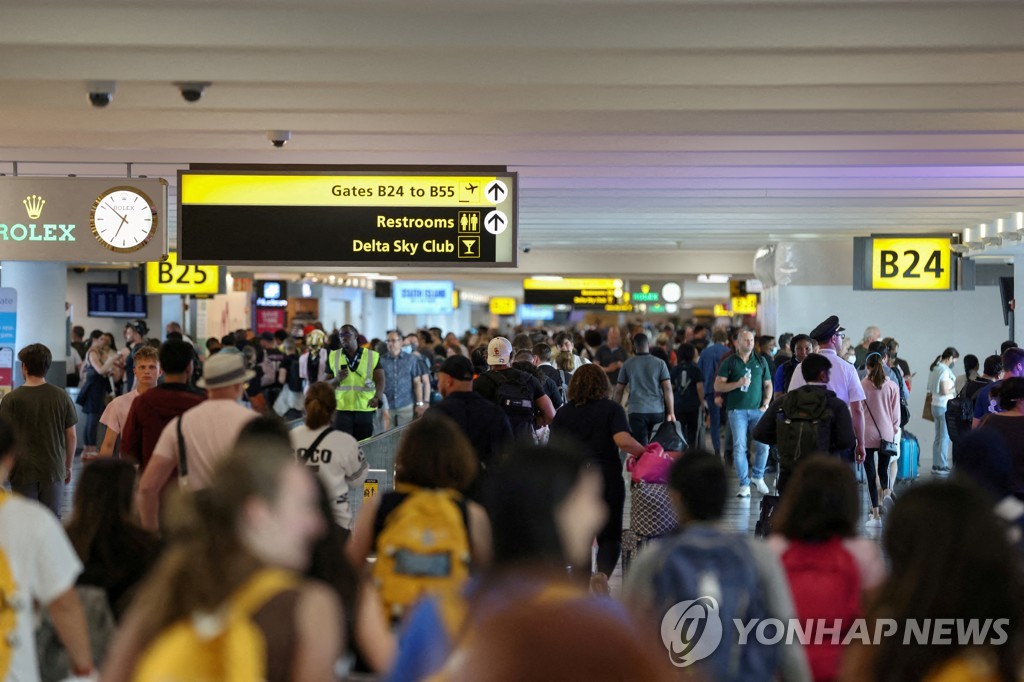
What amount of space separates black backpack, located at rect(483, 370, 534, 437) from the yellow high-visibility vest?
4293mm

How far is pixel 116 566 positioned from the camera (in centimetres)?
427

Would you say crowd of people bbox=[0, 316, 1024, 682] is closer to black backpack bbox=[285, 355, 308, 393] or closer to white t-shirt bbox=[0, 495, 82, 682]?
white t-shirt bbox=[0, 495, 82, 682]

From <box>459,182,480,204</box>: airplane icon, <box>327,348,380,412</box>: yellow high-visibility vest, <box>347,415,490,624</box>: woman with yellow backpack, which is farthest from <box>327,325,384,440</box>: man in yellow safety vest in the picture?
<box>347,415,490,624</box>: woman with yellow backpack

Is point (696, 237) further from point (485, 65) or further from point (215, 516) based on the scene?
point (215, 516)

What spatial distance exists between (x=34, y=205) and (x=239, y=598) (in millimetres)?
7961

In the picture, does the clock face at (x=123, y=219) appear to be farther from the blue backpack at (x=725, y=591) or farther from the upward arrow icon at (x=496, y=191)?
the blue backpack at (x=725, y=591)

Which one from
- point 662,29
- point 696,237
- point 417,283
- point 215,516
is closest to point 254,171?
point 662,29

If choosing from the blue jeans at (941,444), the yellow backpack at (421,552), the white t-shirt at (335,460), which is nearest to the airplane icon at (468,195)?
the white t-shirt at (335,460)

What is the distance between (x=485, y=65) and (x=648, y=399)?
6334mm

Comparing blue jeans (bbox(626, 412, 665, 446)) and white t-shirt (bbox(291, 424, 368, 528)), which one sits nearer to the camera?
white t-shirt (bbox(291, 424, 368, 528))

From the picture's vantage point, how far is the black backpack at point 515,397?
8.68 m

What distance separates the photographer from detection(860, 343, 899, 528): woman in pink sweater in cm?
1150

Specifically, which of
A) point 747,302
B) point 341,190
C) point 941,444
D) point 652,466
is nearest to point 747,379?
point 941,444

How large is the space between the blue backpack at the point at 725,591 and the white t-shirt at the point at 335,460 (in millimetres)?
2713
